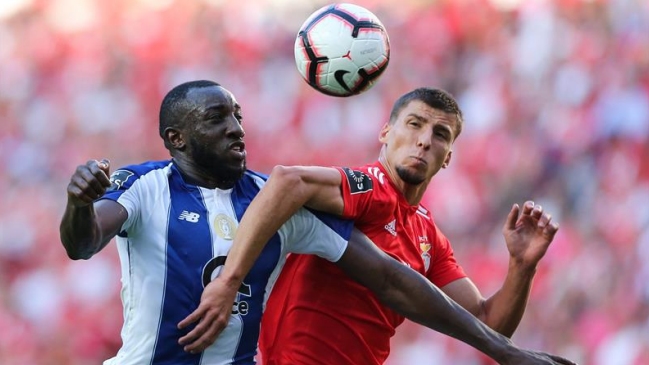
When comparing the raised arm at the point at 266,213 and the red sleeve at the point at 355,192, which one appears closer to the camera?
the raised arm at the point at 266,213

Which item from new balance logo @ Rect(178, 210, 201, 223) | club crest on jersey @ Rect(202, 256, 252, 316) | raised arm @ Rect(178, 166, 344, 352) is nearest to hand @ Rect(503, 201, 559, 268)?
raised arm @ Rect(178, 166, 344, 352)

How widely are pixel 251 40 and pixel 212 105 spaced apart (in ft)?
25.6

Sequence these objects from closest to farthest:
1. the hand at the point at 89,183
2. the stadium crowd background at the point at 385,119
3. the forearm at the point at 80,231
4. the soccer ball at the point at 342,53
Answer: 1. the hand at the point at 89,183
2. the forearm at the point at 80,231
3. the soccer ball at the point at 342,53
4. the stadium crowd background at the point at 385,119

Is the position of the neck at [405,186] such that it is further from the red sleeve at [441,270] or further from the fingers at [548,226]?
the fingers at [548,226]

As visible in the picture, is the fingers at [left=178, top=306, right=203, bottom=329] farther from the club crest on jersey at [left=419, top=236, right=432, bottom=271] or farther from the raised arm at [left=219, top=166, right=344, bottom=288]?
the club crest on jersey at [left=419, top=236, right=432, bottom=271]

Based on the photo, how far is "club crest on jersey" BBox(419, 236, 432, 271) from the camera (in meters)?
5.49

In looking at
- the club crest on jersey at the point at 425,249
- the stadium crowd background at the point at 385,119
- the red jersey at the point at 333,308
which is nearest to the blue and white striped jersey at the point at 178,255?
the red jersey at the point at 333,308

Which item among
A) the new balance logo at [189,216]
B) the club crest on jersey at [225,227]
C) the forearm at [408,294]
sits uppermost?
the forearm at [408,294]

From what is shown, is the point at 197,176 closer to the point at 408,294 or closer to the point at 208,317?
the point at 208,317

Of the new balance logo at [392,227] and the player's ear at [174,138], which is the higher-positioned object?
the new balance logo at [392,227]

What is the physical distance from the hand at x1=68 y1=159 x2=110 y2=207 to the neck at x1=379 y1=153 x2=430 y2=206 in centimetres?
177

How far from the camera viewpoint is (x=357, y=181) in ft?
16.1

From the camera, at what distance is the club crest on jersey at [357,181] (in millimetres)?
4871

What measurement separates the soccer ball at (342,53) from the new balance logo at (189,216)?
1082mm
